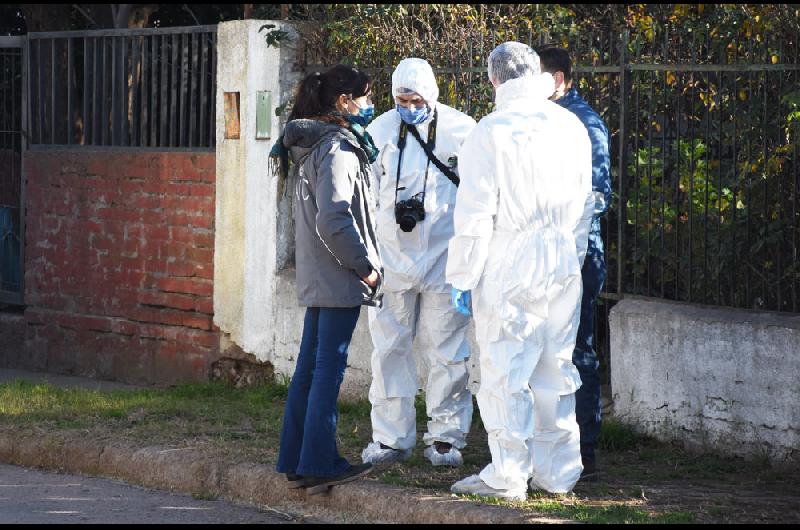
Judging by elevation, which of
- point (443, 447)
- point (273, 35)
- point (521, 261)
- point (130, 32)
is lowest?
point (443, 447)

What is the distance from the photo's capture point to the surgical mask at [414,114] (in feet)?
21.9

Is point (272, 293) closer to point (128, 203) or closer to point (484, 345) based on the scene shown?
point (128, 203)

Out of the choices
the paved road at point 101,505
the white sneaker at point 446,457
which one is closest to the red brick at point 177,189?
the paved road at point 101,505

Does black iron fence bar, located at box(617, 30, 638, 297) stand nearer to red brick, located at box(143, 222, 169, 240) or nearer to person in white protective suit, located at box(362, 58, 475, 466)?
person in white protective suit, located at box(362, 58, 475, 466)

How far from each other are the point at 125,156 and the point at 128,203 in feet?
1.10

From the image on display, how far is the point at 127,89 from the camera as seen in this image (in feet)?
33.3

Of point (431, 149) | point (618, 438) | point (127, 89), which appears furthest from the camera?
point (127, 89)

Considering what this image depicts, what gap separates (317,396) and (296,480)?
456mm

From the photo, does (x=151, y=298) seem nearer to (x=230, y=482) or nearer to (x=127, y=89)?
(x=127, y=89)

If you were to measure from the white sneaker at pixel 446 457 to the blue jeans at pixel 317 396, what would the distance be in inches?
22.5

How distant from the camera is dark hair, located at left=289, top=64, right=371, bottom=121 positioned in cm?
618

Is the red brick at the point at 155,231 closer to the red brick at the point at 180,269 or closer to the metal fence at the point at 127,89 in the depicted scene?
the red brick at the point at 180,269

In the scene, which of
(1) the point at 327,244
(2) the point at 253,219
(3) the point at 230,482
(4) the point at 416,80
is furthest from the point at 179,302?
(1) the point at 327,244

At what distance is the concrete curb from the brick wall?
83.7 inches
